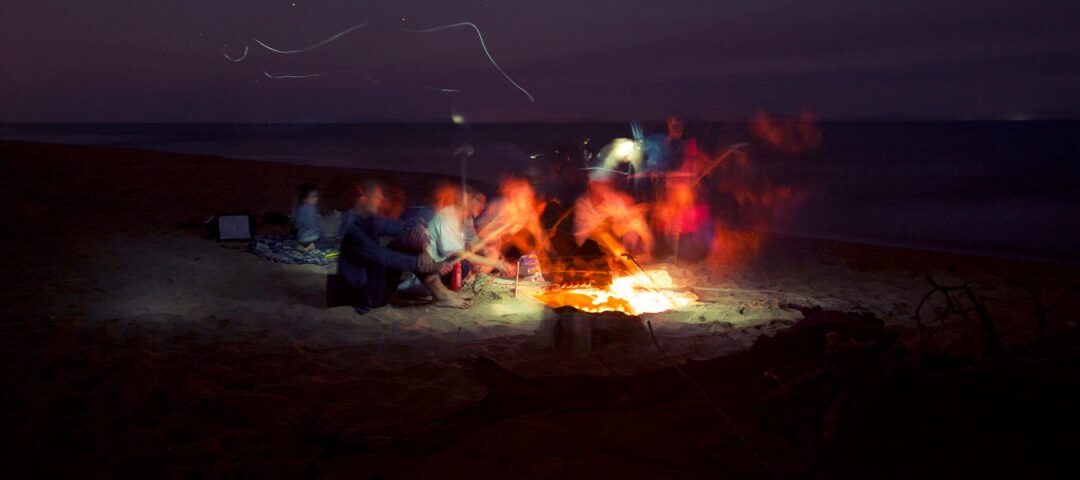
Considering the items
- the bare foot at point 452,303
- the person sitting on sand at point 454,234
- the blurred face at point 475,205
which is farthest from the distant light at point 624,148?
the bare foot at point 452,303

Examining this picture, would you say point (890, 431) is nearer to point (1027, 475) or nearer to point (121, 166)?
point (1027, 475)

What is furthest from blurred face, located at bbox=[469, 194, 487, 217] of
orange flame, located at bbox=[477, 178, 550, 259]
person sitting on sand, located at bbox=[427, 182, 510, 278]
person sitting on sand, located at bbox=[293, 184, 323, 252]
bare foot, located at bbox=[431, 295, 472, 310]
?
person sitting on sand, located at bbox=[293, 184, 323, 252]

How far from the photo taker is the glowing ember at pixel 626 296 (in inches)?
249

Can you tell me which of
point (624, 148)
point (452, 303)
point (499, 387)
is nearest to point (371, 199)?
point (452, 303)

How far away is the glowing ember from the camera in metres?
6.31

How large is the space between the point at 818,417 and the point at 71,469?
3.43 metres

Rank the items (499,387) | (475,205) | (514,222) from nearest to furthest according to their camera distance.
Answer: (499,387), (475,205), (514,222)

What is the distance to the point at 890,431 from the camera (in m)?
2.91

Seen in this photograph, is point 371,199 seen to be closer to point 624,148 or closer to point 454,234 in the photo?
point 454,234

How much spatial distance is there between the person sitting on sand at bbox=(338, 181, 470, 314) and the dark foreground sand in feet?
0.77

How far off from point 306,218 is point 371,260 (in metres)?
3.02

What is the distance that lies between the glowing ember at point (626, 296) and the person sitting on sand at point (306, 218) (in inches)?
142

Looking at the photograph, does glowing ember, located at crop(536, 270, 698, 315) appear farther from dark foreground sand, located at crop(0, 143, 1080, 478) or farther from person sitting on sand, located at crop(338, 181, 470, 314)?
person sitting on sand, located at crop(338, 181, 470, 314)

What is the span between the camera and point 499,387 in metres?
4.00
